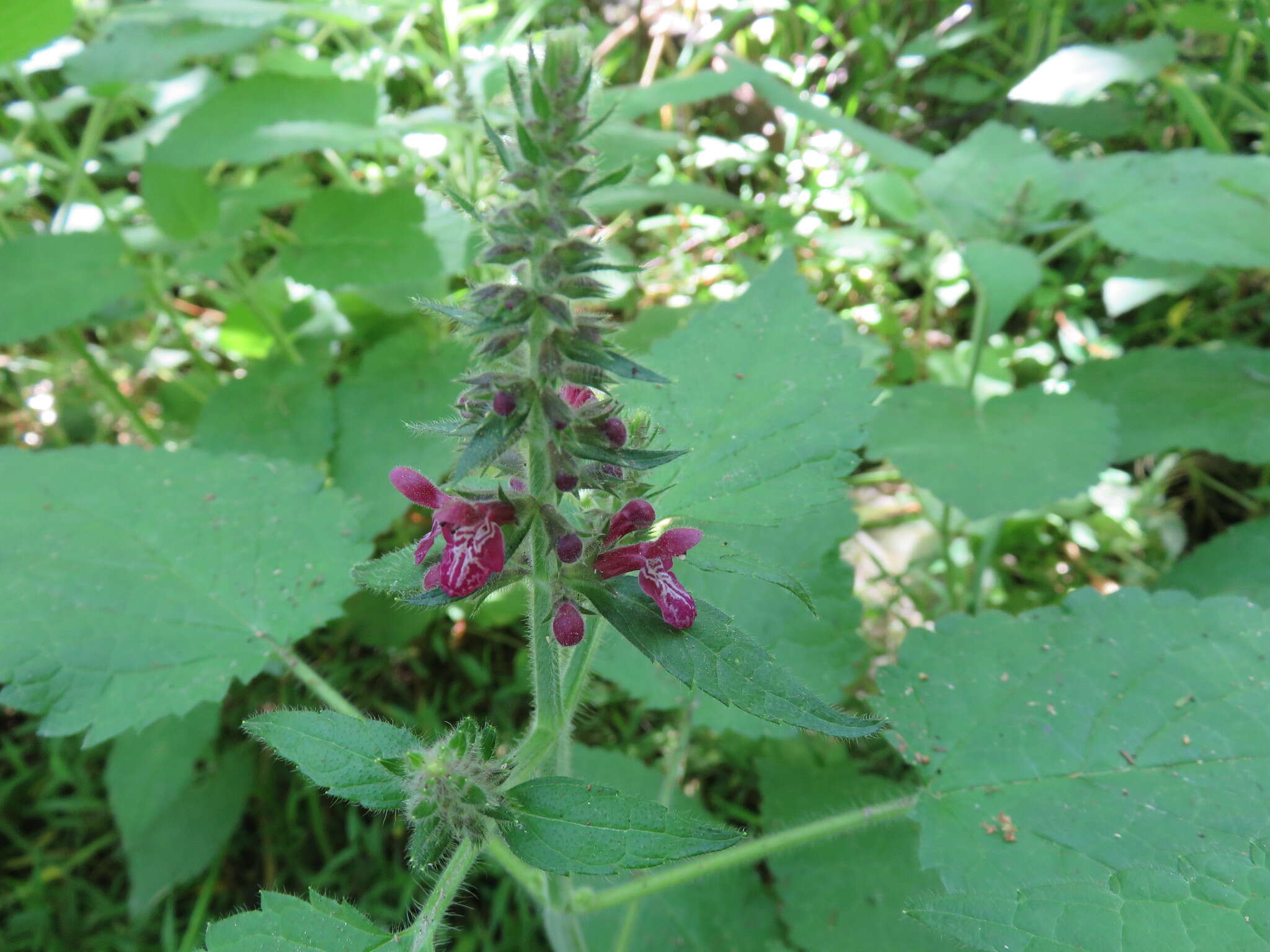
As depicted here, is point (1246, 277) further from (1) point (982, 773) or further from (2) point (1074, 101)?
(1) point (982, 773)

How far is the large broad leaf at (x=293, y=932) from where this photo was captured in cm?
149

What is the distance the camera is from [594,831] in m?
1.32

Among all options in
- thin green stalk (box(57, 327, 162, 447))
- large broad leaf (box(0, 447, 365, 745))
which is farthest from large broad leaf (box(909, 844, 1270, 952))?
thin green stalk (box(57, 327, 162, 447))

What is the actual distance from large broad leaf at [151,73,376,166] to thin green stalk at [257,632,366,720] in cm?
191

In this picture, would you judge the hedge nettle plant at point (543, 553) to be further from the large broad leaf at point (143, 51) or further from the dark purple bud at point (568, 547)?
the large broad leaf at point (143, 51)

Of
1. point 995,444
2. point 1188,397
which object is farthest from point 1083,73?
point 995,444

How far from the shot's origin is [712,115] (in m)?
5.37

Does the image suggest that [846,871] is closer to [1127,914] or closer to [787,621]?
[787,621]

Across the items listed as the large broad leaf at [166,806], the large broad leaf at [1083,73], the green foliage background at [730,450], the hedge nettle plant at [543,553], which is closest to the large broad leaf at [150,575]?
the green foliage background at [730,450]

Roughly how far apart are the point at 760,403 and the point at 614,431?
89 centimetres

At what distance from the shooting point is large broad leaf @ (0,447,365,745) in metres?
2.07

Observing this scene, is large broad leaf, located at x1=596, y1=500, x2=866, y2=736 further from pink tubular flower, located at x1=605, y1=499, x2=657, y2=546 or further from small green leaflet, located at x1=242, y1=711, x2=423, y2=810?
small green leaflet, located at x1=242, y1=711, x2=423, y2=810

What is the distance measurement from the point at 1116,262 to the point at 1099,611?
294 centimetres

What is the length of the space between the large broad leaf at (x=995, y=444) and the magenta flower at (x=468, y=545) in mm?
1723
